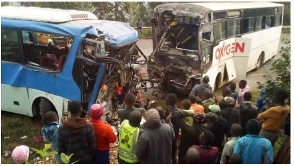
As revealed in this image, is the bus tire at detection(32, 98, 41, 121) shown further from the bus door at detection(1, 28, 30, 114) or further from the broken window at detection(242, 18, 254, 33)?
the broken window at detection(242, 18, 254, 33)

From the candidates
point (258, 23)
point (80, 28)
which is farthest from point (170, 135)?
point (258, 23)

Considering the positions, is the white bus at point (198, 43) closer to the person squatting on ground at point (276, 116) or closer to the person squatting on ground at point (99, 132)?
the person squatting on ground at point (276, 116)

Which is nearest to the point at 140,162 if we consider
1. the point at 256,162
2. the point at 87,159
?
the point at 87,159

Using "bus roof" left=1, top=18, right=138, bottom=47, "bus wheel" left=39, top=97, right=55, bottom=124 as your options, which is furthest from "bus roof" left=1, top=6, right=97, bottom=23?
"bus wheel" left=39, top=97, right=55, bottom=124

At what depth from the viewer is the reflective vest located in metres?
4.32

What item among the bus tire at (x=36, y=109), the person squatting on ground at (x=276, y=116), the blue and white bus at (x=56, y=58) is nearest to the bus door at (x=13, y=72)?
A: the blue and white bus at (x=56, y=58)

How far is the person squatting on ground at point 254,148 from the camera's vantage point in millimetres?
4125

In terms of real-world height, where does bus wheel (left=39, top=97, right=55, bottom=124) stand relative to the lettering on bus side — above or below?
below

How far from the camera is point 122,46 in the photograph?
7.55m

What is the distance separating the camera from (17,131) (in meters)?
7.49

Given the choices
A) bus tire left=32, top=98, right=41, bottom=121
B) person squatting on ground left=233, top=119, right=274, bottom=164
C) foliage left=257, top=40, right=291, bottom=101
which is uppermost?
foliage left=257, top=40, right=291, bottom=101

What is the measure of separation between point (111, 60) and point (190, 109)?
7.21ft

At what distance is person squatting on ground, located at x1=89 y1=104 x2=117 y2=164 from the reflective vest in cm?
18

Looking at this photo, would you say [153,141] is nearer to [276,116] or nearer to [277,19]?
[276,116]
